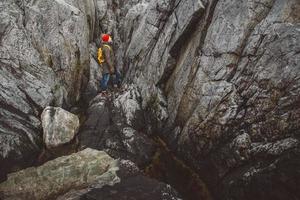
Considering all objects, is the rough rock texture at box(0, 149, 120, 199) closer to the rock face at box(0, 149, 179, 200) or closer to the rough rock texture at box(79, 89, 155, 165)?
the rock face at box(0, 149, 179, 200)

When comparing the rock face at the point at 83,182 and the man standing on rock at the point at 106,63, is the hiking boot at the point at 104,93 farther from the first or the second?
the rock face at the point at 83,182

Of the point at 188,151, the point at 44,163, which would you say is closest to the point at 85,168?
the point at 44,163

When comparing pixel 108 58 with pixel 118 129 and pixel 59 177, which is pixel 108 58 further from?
pixel 59 177

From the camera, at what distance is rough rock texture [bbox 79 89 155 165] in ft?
54.6

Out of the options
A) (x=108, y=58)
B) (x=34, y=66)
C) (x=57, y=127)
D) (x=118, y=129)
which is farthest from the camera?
(x=108, y=58)

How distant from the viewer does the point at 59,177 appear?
14.5 m

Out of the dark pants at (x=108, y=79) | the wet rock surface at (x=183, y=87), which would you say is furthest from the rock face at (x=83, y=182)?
the dark pants at (x=108, y=79)

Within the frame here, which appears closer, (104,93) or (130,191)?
(130,191)

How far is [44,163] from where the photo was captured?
1552cm

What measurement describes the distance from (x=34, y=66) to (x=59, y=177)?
7524 mm

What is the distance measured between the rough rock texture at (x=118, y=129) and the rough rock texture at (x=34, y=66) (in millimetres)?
2237

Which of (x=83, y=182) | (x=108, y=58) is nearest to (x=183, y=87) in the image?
(x=83, y=182)

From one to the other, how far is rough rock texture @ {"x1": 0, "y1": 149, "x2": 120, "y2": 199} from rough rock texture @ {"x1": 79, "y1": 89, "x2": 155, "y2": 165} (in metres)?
1.39

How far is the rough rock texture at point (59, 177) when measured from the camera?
45.8ft
